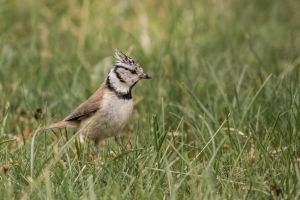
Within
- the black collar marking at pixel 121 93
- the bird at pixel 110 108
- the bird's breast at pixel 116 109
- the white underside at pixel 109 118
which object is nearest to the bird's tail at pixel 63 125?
the bird at pixel 110 108

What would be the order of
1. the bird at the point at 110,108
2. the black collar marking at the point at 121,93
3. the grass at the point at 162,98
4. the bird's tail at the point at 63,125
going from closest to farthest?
the grass at the point at 162,98
the bird's tail at the point at 63,125
the bird at the point at 110,108
the black collar marking at the point at 121,93

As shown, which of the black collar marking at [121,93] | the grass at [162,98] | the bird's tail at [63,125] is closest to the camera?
the grass at [162,98]

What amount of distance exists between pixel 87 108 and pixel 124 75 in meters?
0.36

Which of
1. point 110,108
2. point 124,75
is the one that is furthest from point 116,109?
point 124,75

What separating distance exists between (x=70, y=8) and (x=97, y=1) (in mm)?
357

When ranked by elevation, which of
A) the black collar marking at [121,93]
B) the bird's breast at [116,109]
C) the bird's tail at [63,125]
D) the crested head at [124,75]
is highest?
the crested head at [124,75]

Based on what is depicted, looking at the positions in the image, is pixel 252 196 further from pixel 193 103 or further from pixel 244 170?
pixel 193 103

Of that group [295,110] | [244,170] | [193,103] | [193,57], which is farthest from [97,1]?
[244,170]

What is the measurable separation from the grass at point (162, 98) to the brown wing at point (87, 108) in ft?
0.47

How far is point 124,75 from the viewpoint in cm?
634

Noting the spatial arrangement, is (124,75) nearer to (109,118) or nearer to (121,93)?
(121,93)

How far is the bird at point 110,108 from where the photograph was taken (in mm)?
6172

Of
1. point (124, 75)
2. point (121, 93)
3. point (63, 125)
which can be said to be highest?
point (124, 75)

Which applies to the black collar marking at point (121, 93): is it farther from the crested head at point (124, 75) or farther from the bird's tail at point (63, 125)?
the bird's tail at point (63, 125)
